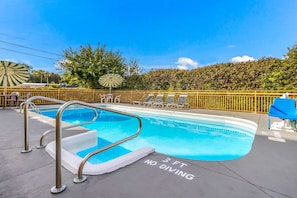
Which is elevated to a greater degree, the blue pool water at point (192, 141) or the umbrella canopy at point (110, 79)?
the umbrella canopy at point (110, 79)

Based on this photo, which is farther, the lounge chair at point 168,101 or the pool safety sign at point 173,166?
the lounge chair at point 168,101

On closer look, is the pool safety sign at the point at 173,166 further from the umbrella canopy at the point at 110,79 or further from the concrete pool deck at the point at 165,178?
the umbrella canopy at the point at 110,79

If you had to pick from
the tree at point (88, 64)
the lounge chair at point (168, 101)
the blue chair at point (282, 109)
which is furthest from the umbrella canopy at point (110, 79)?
the blue chair at point (282, 109)

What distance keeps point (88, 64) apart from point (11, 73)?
671 cm

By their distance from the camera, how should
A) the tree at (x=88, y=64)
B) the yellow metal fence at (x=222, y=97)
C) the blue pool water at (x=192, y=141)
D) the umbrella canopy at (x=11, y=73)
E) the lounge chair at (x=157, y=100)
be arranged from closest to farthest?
1. the blue pool water at (x=192, y=141)
2. the yellow metal fence at (x=222, y=97)
3. the umbrella canopy at (x=11, y=73)
4. the lounge chair at (x=157, y=100)
5. the tree at (x=88, y=64)

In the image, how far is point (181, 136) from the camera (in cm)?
545

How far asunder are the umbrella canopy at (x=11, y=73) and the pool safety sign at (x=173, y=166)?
920 cm

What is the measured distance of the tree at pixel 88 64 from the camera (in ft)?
47.0

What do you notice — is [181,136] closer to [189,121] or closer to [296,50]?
[189,121]

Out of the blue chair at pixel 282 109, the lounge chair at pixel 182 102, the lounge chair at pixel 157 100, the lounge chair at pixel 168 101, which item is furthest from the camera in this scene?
the lounge chair at pixel 157 100

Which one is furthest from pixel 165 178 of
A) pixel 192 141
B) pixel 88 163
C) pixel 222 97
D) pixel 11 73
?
pixel 11 73

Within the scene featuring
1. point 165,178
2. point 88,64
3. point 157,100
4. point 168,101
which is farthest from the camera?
point 88,64

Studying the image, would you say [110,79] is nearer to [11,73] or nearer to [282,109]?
[11,73]

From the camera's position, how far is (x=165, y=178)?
193cm
